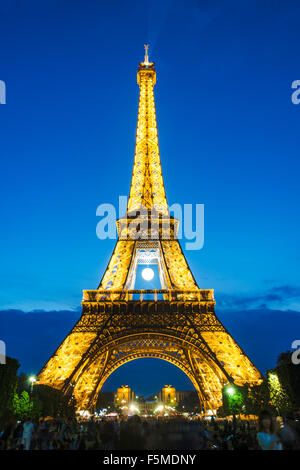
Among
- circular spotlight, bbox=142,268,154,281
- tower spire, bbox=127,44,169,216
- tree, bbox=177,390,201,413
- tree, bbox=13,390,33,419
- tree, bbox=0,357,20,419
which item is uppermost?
tower spire, bbox=127,44,169,216

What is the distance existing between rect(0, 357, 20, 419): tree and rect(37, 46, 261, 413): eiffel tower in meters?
5.63

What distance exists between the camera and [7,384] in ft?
53.0

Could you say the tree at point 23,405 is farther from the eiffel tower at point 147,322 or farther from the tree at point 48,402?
the eiffel tower at point 147,322

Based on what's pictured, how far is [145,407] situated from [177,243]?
83.2 m

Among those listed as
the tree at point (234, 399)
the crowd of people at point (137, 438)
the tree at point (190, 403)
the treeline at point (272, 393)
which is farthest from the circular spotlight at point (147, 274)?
the tree at point (190, 403)

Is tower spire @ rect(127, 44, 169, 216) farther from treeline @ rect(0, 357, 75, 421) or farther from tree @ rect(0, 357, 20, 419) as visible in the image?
tree @ rect(0, 357, 20, 419)

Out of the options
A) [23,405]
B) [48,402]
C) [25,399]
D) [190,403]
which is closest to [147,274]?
[48,402]

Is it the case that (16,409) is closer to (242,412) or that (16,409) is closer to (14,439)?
(14,439)

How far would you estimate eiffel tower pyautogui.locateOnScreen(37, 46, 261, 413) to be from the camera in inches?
936

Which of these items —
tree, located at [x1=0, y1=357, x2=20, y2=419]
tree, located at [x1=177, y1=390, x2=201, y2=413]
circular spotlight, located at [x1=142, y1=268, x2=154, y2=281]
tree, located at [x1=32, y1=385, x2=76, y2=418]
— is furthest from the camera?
tree, located at [x1=177, y1=390, x2=201, y2=413]

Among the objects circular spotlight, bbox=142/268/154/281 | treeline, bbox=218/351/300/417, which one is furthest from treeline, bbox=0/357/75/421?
circular spotlight, bbox=142/268/154/281

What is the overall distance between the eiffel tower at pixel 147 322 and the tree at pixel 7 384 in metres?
5.63
